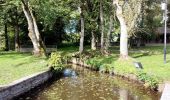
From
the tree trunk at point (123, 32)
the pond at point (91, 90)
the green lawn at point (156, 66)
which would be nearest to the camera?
the pond at point (91, 90)

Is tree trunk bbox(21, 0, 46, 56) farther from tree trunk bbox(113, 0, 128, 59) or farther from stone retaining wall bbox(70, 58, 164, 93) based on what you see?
tree trunk bbox(113, 0, 128, 59)

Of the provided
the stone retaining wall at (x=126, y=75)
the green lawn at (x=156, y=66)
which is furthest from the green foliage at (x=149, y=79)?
the green lawn at (x=156, y=66)

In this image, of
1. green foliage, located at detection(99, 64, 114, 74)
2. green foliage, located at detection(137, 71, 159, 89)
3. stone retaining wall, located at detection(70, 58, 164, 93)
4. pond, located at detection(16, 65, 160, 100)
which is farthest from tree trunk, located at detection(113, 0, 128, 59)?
green foliage, located at detection(137, 71, 159, 89)

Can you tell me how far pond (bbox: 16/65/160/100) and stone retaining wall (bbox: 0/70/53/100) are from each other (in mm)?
301

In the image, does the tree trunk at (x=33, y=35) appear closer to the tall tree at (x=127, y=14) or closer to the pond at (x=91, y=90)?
the tall tree at (x=127, y=14)

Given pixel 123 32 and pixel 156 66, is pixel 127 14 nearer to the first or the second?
Answer: pixel 123 32

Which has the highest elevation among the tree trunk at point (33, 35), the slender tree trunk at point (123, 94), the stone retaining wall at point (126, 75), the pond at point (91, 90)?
the tree trunk at point (33, 35)

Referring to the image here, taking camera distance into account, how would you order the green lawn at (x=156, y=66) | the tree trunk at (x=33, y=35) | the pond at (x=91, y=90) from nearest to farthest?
the pond at (x=91, y=90) < the green lawn at (x=156, y=66) < the tree trunk at (x=33, y=35)

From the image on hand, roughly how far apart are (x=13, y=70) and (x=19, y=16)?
30.7m

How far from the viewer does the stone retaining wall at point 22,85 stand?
17.0m

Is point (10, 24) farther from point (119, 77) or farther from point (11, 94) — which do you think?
point (11, 94)

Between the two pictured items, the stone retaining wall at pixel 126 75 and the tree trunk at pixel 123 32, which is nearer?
the stone retaining wall at pixel 126 75

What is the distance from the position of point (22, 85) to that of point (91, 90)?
396cm

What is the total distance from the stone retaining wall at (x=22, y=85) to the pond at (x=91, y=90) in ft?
0.99
